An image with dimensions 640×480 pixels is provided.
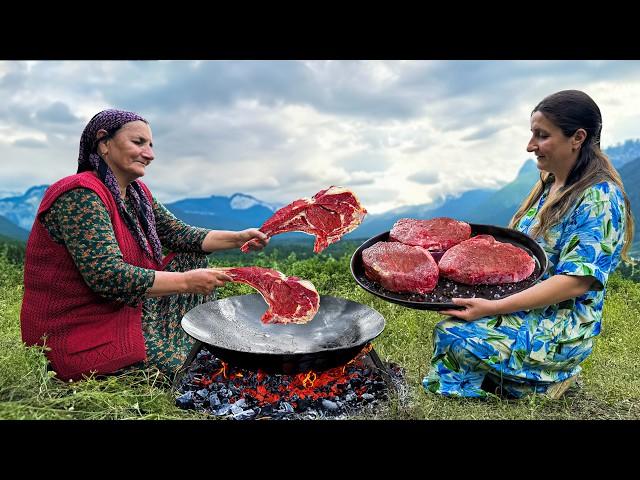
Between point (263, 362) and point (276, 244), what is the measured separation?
4.66 metres

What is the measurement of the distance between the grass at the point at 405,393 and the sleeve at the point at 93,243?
1.87 feet

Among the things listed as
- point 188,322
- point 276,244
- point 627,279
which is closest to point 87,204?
point 188,322

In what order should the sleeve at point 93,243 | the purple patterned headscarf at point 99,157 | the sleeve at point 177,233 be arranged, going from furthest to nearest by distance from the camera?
1. the sleeve at point 177,233
2. the purple patterned headscarf at point 99,157
3. the sleeve at point 93,243

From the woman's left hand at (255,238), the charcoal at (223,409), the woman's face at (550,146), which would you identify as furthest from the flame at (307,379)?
the woman's face at (550,146)

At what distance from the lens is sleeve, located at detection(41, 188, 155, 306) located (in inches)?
138

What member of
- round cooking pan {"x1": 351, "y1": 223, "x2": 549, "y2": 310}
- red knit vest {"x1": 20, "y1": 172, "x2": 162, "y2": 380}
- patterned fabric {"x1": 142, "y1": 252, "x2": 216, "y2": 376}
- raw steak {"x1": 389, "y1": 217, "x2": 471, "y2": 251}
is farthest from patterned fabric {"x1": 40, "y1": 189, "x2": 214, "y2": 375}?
raw steak {"x1": 389, "y1": 217, "x2": 471, "y2": 251}

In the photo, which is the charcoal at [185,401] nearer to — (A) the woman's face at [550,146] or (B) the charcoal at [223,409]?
(B) the charcoal at [223,409]

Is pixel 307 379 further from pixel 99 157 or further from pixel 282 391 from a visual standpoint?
pixel 99 157

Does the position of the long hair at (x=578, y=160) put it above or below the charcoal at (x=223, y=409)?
above

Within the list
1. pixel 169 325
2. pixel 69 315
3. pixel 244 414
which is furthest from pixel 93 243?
pixel 244 414

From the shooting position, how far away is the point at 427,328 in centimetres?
543

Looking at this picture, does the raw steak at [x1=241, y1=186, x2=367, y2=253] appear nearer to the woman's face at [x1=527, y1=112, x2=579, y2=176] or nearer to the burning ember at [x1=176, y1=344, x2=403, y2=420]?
the burning ember at [x1=176, y1=344, x2=403, y2=420]

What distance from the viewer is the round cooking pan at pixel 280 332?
139 inches

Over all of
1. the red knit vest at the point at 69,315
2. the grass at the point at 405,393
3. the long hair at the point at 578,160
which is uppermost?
the long hair at the point at 578,160
